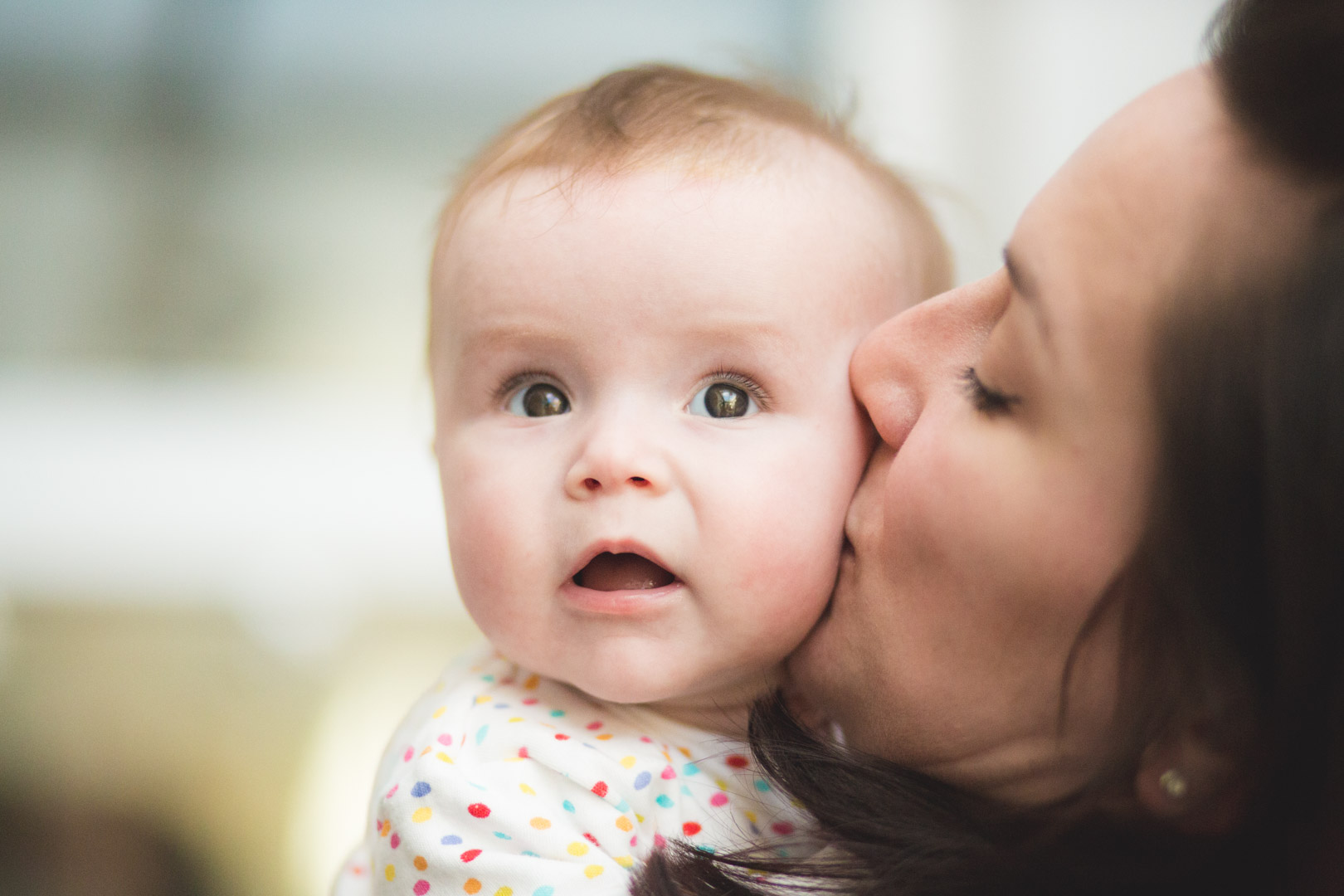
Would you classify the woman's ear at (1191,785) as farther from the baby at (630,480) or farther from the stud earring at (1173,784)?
the baby at (630,480)

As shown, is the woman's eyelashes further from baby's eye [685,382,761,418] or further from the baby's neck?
the baby's neck

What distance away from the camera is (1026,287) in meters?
0.65

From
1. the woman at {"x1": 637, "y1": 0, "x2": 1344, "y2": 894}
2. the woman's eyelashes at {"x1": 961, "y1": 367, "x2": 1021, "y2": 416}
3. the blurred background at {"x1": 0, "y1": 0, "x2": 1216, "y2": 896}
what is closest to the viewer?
the woman at {"x1": 637, "y1": 0, "x2": 1344, "y2": 894}

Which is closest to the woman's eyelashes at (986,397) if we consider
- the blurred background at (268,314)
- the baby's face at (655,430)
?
the baby's face at (655,430)

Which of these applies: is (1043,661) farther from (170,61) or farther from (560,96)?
(170,61)

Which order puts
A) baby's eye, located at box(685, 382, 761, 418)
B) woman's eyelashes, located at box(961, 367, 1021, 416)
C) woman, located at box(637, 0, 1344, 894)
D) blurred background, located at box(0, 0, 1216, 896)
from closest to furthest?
woman, located at box(637, 0, 1344, 894) < woman's eyelashes, located at box(961, 367, 1021, 416) < baby's eye, located at box(685, 382, 761, 418) < blurred background, located at box(0, 0, 1216, 896)

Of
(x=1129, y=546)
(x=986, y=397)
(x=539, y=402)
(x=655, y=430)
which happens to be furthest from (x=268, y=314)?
(x=1129, y=546)

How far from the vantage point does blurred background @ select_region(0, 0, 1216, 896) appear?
1817 mm

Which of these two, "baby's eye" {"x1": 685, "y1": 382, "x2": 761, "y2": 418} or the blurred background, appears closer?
"baby's eye" {"x1": 685, "y1": 382, "x2": 761, "y2": 418}

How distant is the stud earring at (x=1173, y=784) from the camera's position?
0.61m

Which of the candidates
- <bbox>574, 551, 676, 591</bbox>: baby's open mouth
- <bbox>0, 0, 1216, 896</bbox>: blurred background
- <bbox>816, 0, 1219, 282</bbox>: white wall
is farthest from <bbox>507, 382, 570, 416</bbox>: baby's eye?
<bbox>816, 0, 1219, 282</bbox>: white wall

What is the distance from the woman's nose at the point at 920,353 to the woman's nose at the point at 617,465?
0.18 m

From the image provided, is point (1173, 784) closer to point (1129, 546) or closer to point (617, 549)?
point (1129, 546)

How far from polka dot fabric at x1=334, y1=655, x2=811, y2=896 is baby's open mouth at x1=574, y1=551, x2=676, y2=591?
117 mm
